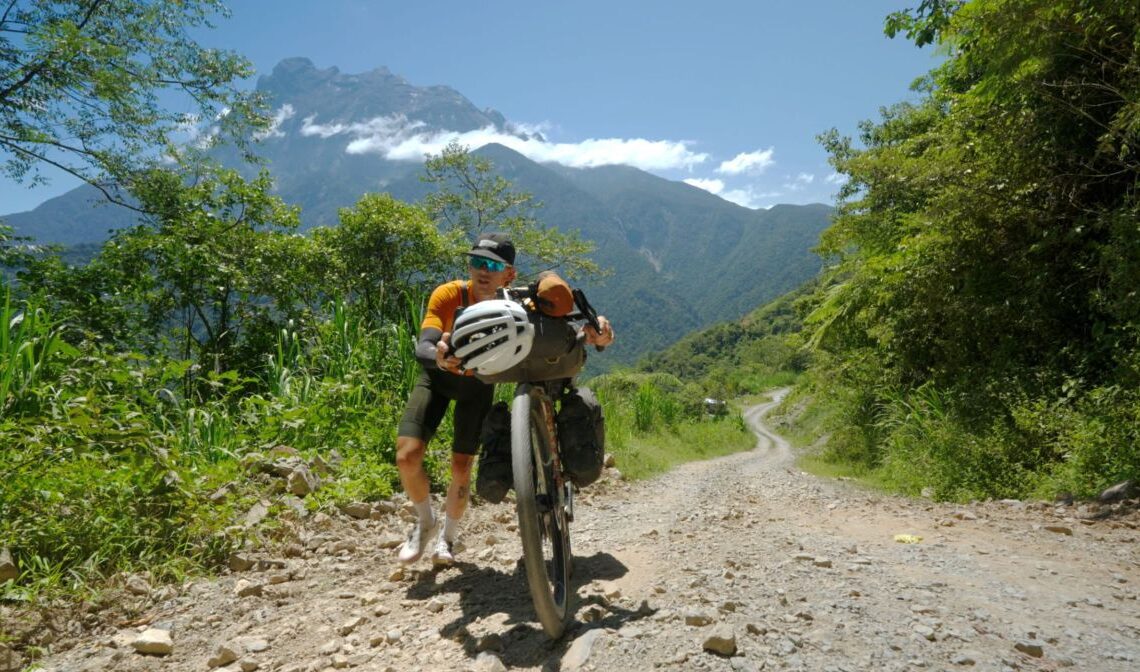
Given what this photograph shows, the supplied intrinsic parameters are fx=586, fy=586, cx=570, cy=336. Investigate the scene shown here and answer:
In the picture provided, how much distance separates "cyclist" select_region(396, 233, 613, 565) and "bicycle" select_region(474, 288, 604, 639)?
54 centimetres

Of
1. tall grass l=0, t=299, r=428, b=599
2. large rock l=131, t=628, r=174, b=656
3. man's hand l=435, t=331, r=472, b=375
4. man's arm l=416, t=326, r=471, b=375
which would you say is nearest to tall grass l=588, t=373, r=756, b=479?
tall grass l=0, t=299, r=428, b=599

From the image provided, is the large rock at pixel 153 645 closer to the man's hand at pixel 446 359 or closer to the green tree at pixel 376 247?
the man's hand at pixel 446 359

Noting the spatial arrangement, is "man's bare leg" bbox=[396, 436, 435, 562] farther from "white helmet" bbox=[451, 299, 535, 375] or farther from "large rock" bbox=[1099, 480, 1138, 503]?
"large rock" bbox=[1099, 480, 1138, 503]

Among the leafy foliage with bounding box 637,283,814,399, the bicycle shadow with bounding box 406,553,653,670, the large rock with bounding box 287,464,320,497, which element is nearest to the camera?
the bicycle shadow with bounding box 406,553,653,670

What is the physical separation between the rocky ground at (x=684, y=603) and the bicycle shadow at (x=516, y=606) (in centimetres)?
1

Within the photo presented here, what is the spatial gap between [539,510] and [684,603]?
30.9 inches

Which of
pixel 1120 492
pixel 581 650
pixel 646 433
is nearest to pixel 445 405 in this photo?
pixel 581 650

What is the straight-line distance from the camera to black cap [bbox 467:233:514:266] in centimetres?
303

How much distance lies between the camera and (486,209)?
19.8 metres

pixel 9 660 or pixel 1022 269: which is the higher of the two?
pixel 1022 269

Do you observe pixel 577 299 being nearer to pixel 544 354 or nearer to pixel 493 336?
pixel 544 354

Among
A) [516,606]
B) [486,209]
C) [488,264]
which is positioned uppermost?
[486,209]

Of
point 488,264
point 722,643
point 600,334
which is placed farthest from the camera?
point 488,264

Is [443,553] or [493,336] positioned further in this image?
[443,553]
